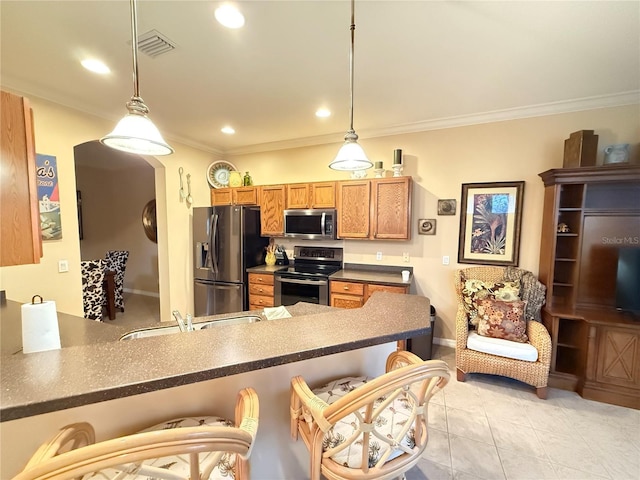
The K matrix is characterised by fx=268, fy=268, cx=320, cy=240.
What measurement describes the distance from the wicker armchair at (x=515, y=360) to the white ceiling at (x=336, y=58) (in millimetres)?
1803

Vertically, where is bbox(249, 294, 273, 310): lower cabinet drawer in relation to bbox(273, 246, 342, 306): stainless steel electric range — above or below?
below

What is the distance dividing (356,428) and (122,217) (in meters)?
6.70

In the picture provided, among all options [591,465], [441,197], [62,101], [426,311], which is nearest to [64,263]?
[62,101]

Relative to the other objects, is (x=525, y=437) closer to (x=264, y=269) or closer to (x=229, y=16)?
(x=264, y=269)

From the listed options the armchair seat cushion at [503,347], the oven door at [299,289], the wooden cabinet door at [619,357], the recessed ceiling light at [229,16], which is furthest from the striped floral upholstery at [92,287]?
the wooden cabinet door at [619,357]

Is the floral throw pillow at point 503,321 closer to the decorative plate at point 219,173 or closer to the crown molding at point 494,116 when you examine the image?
the crown molding at point 494,116

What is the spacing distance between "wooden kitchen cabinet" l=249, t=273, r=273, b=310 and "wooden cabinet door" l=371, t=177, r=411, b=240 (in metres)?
1.55

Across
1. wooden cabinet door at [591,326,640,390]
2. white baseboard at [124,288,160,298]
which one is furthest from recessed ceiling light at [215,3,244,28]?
white baseboard at [124,288,160,298]

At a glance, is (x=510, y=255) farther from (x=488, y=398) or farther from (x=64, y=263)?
(x=64, y=263)

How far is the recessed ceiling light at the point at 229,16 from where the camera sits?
1561 millimetres

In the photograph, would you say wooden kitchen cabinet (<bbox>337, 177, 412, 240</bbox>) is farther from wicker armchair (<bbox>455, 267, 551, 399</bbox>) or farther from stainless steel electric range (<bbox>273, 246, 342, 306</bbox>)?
wicker armchair (<bbox>455, 267, 551, 399</bbox>)

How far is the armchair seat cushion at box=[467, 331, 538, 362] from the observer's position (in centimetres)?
242

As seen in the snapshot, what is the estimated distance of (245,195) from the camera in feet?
13.4

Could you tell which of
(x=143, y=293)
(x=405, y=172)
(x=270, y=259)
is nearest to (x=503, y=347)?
(x=405, y=172)
